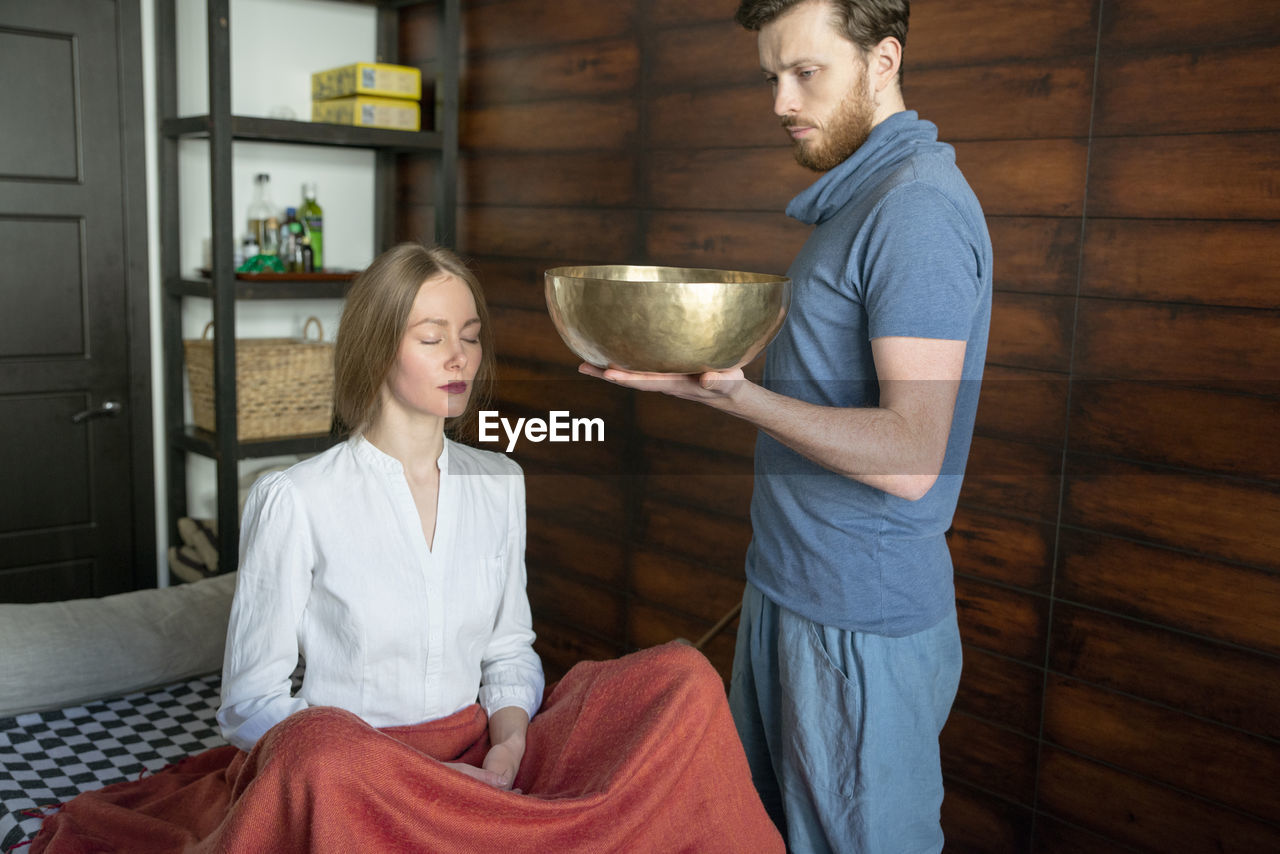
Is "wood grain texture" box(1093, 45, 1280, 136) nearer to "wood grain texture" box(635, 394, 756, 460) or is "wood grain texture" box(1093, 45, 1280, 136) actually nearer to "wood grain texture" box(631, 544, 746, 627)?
"wood grain texture" box(635, 394, 756, 460)

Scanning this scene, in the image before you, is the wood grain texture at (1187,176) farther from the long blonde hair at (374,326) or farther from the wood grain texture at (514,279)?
the wood grain texture at (514,279)

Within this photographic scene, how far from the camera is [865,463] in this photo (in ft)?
4.14

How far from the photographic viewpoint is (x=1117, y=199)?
1.90 meters

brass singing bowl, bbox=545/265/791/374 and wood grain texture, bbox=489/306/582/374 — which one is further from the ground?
brass singing bowl, bbox=545/265/791/374

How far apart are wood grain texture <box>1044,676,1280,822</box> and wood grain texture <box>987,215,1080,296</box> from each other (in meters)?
0.73

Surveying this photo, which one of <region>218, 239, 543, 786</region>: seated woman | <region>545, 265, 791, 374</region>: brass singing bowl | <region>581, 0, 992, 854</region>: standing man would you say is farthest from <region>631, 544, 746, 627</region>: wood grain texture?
<region>545, 265, 791, 374</region>: brass singing bowl

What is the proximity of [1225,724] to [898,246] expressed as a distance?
44.8 inches

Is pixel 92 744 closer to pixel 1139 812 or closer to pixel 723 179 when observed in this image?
pixel 723 179

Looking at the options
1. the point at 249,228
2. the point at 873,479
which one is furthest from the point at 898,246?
the point at 249,228

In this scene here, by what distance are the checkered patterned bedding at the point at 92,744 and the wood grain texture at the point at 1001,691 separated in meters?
1.40

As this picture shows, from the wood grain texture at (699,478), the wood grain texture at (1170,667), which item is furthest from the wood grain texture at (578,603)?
the wood grain texture at (1170,667)

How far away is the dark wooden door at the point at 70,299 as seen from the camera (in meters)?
2.84

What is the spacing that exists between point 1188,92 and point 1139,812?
124 cm

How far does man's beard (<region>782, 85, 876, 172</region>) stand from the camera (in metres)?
1.43
